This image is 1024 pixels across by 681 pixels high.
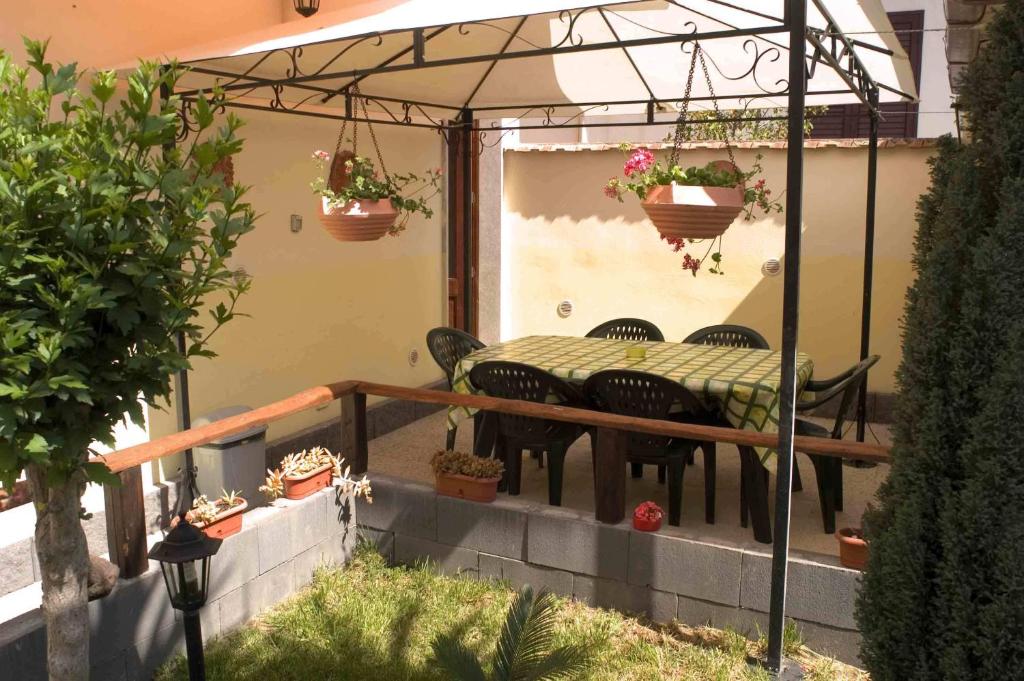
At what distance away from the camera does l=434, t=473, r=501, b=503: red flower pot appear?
4.70 meters

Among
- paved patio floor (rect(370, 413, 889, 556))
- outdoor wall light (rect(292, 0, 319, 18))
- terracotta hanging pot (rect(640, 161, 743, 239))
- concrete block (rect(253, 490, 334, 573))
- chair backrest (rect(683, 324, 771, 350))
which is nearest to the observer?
terracotta hanging pot (rect(640, 161, 743, 239))

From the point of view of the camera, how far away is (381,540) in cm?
502

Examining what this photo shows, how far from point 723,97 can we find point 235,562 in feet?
14.2

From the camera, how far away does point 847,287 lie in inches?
296

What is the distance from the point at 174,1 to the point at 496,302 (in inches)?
165

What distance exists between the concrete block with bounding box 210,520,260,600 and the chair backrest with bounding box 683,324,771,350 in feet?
11.4

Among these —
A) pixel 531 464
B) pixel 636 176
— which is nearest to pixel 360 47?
pixel 636 176

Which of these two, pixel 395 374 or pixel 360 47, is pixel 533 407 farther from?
pixel 395 374

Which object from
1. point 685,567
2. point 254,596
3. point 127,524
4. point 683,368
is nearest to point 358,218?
point 683,368

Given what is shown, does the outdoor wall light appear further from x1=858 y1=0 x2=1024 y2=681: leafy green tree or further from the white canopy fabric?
x1=858 y1=0 x2=1024 y2=681: leafy green tree

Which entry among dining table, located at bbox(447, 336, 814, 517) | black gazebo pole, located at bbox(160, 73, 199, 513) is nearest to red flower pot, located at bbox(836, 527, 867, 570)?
dining table, located at bbox(447, 336, 814, 517)

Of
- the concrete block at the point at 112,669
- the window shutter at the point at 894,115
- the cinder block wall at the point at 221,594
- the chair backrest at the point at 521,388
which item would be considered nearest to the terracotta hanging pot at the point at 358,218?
the chair backrest at the point at 521,388

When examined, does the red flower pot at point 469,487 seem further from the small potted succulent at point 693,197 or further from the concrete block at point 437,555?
the small potted succulent at point 693,197

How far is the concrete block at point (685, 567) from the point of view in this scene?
413 centimetres
